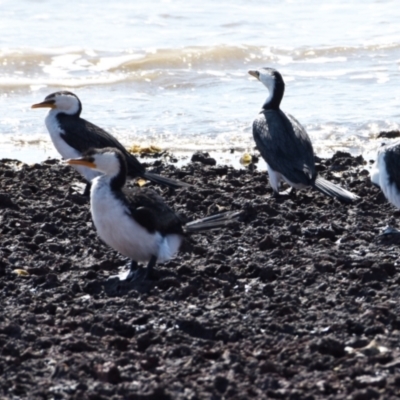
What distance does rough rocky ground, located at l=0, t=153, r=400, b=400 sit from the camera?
5.86 metres

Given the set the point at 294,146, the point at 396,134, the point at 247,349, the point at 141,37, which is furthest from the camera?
the point at 141,37

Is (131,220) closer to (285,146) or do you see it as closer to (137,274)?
(137,274)

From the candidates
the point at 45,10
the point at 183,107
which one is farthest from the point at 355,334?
the point at 45,10

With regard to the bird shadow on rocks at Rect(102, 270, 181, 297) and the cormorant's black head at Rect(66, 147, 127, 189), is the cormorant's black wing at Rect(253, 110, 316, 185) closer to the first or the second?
the cormorant's black head at Rect(66, 147, 127, 189)

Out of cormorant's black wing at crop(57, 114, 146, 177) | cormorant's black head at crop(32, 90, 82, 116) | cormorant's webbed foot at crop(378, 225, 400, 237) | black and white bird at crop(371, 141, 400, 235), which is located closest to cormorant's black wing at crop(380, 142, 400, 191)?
black and white bird at crop(371, 141, 400, 235)

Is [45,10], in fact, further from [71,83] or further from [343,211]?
[343,211]

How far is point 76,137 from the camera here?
37.1 feet

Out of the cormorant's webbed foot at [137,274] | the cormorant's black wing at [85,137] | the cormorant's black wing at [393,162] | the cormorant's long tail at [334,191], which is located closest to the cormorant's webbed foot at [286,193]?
the cormorant's long tail at [334,191]

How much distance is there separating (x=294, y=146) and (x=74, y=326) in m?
4.73

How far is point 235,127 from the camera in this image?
47.2ft

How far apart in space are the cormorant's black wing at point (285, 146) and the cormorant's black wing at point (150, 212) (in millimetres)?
2620

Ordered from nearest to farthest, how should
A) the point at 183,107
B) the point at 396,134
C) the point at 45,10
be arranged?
the point at 396,134 < the point at 183,107 < the point at 45,10

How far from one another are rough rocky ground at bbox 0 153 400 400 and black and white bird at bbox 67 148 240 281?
18 centimetres

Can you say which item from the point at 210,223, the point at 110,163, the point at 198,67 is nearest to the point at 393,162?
the point at 210,223
